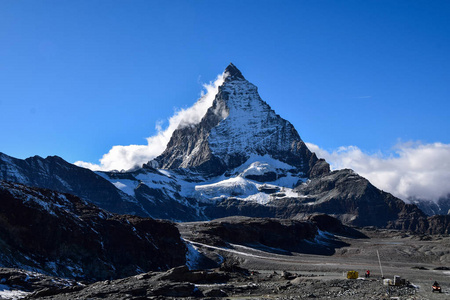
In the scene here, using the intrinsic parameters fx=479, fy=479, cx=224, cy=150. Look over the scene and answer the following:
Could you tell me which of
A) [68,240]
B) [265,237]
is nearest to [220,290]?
[68,240]

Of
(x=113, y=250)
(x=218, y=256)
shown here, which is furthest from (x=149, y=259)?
(x=218, y=256)

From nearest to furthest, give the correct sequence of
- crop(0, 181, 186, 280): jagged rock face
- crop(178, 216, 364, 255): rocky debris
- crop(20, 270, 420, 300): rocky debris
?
crop(20, 270, 420, 300): rocky debris, crop(0, 181, 186, 280): jagged rock face, crop(178, 216, 364, 255): rocky debris

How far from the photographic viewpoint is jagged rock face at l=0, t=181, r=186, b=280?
242 feet

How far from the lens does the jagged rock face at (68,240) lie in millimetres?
73875

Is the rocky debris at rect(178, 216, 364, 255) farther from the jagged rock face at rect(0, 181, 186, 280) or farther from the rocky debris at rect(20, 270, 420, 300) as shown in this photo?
the rocky debris at rect(20, 270, 420, 300)

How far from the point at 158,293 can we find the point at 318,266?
6439 centimetres

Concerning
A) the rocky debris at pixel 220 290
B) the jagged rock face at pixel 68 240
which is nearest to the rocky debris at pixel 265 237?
the jagged rock face at pixel 68 240

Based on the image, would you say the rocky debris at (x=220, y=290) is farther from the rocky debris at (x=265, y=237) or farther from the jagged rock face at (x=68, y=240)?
the rocky debris at (x=265, y=237)

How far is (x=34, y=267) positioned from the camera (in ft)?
231

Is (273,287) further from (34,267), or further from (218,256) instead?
(218,256)

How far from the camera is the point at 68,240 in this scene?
8150 centimetres

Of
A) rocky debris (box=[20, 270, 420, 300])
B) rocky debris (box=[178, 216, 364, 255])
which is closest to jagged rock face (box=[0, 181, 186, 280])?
rocky debris (box=[20, 270, 420, 300])

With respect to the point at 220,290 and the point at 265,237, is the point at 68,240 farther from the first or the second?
the point at 265,237

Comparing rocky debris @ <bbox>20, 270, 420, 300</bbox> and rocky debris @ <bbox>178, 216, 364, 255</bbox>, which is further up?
rocky debris @ <bbox>178, 216, 364, 255</bbox>
